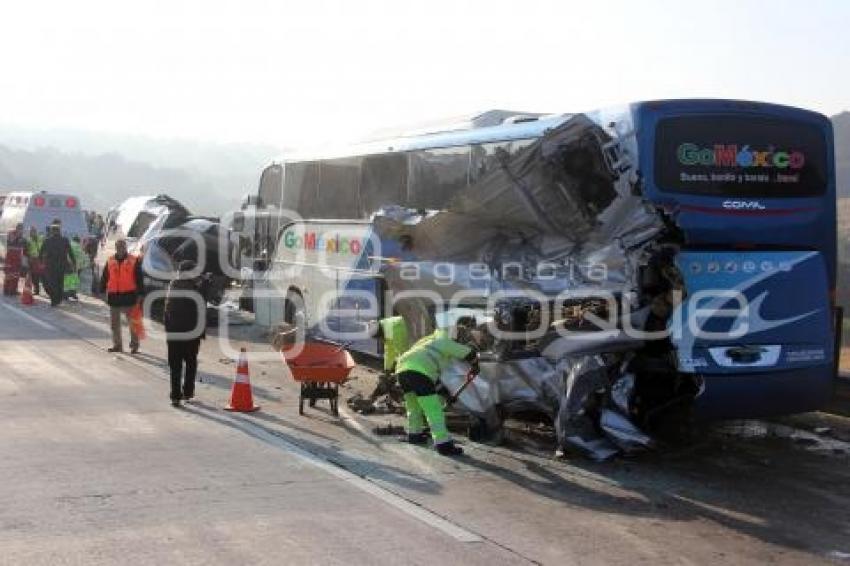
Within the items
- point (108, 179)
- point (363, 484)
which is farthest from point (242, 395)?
point (108, 179)

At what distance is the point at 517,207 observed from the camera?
9.00 metres

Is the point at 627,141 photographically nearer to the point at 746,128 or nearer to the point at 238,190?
the point at 746,128

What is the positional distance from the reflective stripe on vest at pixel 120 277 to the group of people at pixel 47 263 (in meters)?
6.77

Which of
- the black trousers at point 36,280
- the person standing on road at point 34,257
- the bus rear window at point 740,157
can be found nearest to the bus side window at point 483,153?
the bus rear window at point 740,157

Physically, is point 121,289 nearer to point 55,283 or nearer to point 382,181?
point 382,181

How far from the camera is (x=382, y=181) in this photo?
13.2m

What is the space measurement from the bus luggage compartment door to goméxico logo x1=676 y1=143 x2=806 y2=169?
2.72ft

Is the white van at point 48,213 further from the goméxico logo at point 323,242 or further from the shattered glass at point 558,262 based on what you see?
the shattered glass at point 558,262

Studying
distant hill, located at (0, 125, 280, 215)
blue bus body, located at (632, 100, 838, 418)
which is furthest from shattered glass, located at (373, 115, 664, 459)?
distant hill, located at (0, 125, 280, 215)

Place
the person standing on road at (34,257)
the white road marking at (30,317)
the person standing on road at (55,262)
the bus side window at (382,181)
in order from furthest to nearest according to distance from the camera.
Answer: the person standing on road at (34,257) → the person standing on road at (55,262) → the white road marking at (30,317) → the bus side window at (382,181)

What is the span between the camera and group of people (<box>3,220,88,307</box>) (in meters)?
20.6

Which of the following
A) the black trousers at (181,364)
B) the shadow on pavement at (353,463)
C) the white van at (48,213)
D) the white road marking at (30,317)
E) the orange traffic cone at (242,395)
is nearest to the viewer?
the shadow on pavement at (353,463)

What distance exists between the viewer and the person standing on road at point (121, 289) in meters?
14.3

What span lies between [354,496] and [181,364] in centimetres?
422
